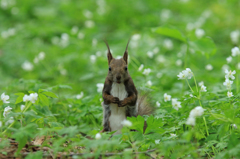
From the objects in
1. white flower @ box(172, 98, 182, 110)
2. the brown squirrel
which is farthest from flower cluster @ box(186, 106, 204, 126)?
white flower @ box(172, 98, 182, 110)

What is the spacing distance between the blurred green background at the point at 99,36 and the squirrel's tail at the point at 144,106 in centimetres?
162

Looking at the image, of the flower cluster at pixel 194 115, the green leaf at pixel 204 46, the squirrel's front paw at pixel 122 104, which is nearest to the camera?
the flower cluster at pixel 194 115

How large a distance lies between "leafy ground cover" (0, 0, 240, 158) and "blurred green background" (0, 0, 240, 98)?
0.11ft

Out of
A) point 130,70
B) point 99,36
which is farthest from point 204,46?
point 99,36

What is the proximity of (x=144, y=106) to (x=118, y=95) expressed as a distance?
0.60 m

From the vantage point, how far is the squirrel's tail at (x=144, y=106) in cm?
454

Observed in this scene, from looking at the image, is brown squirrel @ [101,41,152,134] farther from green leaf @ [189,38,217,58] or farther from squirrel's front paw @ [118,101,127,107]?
green leaf @ [189,38,217,58]

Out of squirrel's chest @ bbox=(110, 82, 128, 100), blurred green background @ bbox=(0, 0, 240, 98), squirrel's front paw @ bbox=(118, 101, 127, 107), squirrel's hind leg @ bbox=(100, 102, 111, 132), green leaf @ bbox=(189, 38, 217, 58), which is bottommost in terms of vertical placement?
squirrel's hind leg @ bbox=(100, 102, 111, 132)

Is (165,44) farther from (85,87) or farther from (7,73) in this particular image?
(7,73)

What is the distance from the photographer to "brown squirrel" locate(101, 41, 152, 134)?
411 cm

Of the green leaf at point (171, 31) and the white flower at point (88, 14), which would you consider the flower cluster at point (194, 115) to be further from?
the white flower at point (88, 14)

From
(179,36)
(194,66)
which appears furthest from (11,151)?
(194,66)

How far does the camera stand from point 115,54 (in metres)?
7.90

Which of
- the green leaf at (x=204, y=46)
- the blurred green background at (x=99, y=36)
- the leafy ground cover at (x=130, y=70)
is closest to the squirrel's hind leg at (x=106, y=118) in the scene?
the leafy ground cover at (x=130, y=70)
